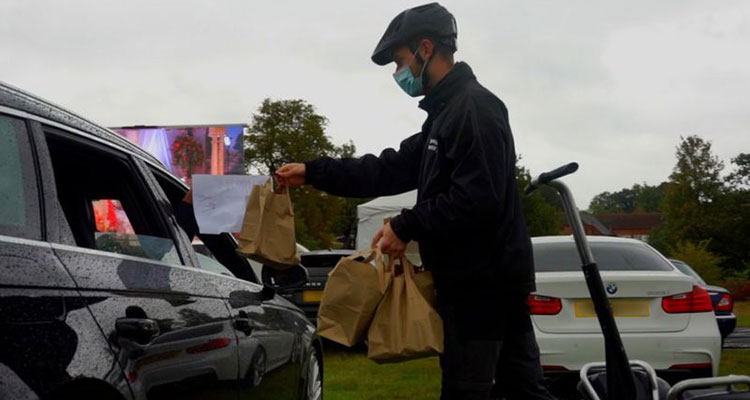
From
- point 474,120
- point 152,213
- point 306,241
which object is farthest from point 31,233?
point 306,241

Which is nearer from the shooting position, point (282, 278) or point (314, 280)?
point (282, 278)

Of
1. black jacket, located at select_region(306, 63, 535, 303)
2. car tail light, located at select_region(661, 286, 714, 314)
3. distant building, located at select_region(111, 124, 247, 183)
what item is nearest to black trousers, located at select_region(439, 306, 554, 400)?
black jacket, located at select_region(306, 63, 535, 303)

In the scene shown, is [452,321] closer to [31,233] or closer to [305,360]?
[31,233]

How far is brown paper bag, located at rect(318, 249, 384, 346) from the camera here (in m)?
3.09

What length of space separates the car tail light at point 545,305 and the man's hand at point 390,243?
4.61 metres

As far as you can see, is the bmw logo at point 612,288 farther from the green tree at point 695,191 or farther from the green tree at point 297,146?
the green tree at point 695,191

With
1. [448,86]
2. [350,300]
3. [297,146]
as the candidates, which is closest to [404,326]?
[350,300]

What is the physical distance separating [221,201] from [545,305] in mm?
4540

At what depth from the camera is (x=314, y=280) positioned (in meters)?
11.4

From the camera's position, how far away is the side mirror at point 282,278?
4180mm

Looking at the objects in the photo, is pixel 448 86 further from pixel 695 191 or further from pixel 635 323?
pixel 695 191

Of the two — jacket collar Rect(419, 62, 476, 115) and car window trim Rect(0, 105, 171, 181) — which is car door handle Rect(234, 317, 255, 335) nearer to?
car window trim Rect(0, 105, 171, 181)

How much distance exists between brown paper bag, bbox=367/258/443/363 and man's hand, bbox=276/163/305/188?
65 cm

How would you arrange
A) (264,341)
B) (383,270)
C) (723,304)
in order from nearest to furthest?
(383,270)
(264,341)
(723,304)
